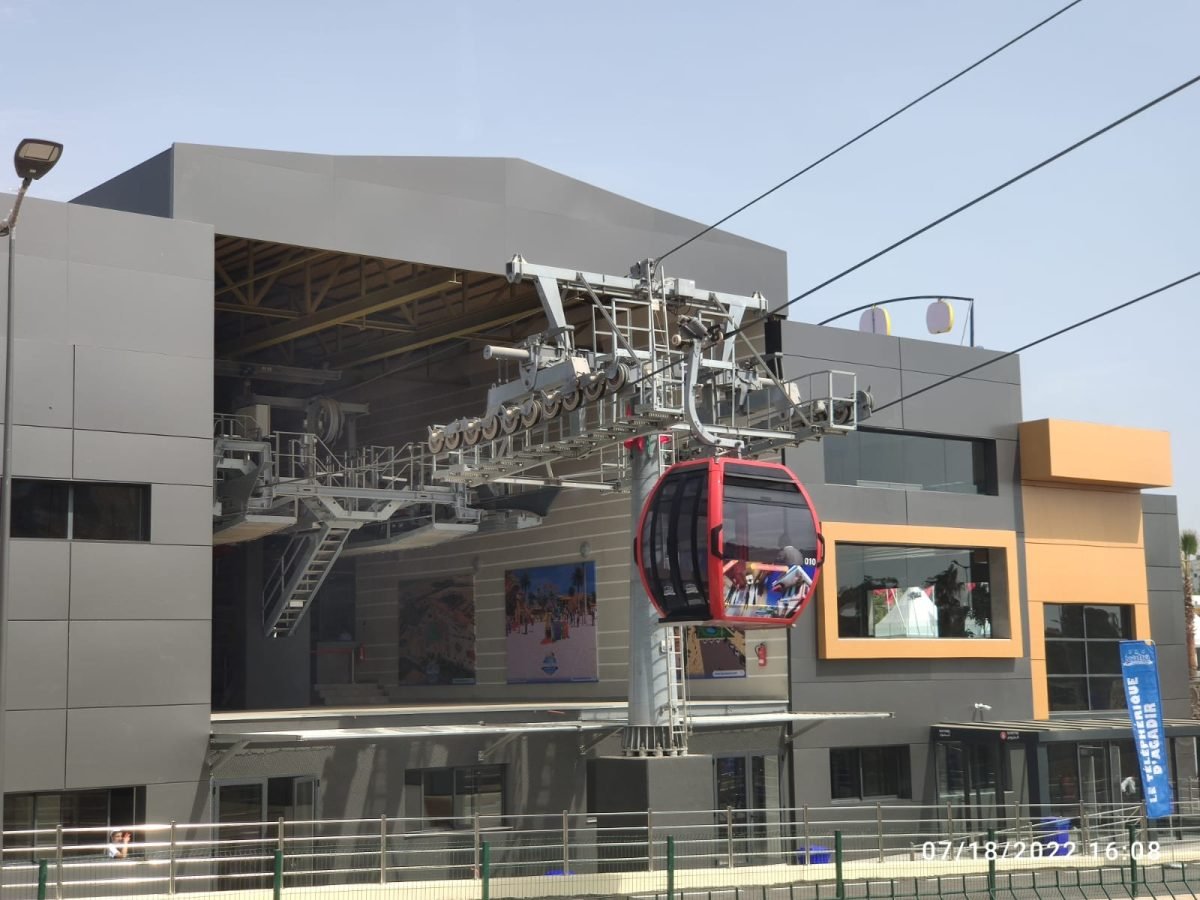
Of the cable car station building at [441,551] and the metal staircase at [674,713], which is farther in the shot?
the metal staircase at [674,713]

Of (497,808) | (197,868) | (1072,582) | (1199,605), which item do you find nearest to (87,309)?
(197,868)

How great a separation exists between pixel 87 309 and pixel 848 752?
16.0 metres

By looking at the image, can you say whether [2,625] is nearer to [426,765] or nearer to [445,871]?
[445,871]

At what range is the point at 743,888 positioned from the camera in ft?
62.3

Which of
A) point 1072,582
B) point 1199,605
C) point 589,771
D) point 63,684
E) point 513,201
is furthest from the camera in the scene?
point 1199,605

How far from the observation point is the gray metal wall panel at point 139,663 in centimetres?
2062

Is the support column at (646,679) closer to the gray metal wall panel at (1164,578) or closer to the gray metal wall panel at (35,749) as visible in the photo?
the gray metal wall panel at (35,749)

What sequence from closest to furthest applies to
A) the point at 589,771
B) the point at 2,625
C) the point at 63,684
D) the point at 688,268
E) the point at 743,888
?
the point at 2,625 → the point at 743,888 → the point at 63,684 → the point at 589,771 → the point at 688,268

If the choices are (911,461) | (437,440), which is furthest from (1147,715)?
(437,440)

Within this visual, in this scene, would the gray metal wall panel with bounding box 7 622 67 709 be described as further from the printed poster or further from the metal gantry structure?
the printed poster

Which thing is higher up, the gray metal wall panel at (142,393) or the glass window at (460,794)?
the gray metal wall panel at (142,393)

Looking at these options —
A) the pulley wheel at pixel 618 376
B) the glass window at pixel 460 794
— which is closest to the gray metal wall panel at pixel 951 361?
the pulley wheel at pixel 618 376

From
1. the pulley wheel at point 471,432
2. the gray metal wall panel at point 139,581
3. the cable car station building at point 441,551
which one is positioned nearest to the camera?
the gray metal wall panel at point 139,581

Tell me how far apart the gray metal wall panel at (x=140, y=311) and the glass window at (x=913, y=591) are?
42.0 feet
